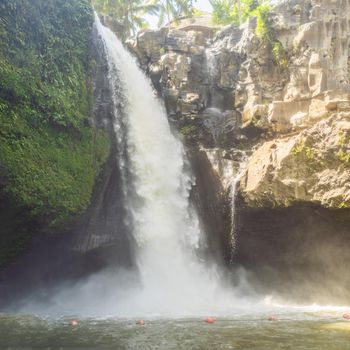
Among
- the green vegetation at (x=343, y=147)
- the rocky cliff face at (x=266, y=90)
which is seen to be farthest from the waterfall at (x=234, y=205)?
the green vegetation at (x=343, y=147)

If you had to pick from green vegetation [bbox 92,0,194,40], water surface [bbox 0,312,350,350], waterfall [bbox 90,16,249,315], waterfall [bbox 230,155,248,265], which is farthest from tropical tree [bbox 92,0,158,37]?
water surface [bbox 0,312,350,350]

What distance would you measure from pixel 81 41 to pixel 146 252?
8.53m

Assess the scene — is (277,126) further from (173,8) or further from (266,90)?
(173,8)

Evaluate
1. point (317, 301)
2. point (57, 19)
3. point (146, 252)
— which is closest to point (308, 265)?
point (317, 301)

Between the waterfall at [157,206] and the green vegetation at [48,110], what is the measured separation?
1576 mm

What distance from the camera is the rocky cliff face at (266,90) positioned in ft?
45.9

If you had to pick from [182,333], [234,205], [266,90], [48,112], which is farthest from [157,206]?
[182,333]

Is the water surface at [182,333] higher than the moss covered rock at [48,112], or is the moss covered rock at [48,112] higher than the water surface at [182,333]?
the moss covered rock at [48,112]

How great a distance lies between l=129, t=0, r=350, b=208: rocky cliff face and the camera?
1399cm

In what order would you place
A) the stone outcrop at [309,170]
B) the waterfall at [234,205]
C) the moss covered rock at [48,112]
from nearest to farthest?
1. the moss covered rock at [48,112]
2. the stone outcrop at [309,170]
3. the waterfall at [234,205]

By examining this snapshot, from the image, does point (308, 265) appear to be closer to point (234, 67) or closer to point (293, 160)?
point (293, 160)

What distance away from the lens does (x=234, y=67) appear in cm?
1970

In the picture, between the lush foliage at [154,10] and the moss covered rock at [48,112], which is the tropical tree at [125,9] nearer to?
the lush foliage at [154,10]

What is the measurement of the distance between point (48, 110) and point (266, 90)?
1006cm
